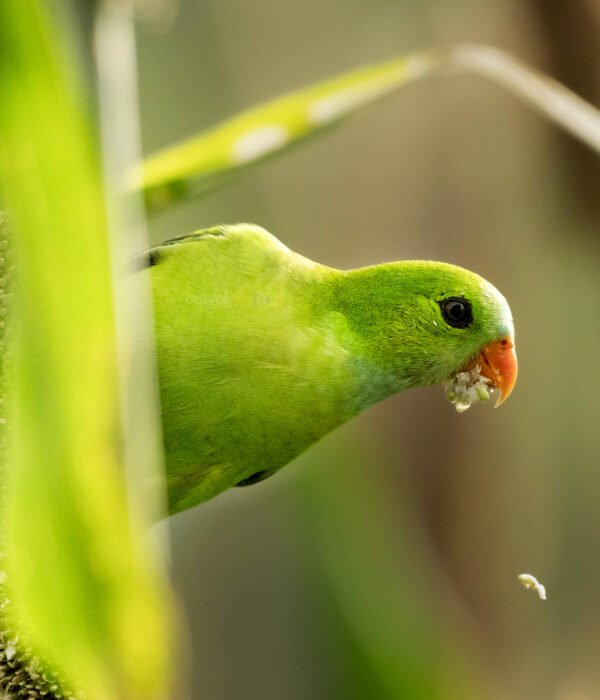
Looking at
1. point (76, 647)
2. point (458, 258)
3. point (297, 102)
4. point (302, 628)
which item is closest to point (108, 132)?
point (76, 647)

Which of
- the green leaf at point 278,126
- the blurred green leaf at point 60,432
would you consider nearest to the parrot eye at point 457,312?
the green leaf at point 278,126

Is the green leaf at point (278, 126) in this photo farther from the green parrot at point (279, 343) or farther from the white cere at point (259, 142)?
the green parrot at point (279, 343)

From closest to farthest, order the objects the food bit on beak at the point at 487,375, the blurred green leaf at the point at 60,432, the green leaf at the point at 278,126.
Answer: the blurred green leaf at the point at 60,432 < the green leaf at the point at 278,126 < the food bit on beak at the point at 487,375

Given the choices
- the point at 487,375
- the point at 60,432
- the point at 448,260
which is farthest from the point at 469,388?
the point at 448,260

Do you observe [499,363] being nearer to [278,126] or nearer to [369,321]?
[369,321]

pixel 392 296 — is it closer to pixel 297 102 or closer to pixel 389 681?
pixel 297 102

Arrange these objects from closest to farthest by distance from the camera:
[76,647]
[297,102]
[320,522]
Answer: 1. [76,647]
2. [297,102]
3. [320,522]

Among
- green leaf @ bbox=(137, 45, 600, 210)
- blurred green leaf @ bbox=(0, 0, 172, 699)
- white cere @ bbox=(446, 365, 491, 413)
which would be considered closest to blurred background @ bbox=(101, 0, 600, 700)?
white cere @ bbox=(446, 365, 491, 413)
